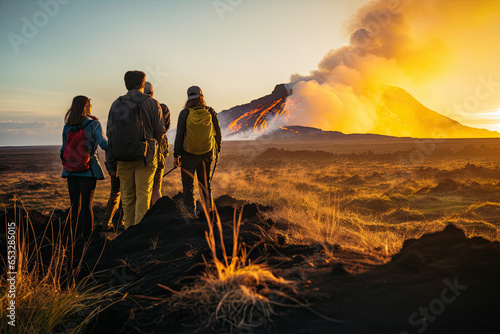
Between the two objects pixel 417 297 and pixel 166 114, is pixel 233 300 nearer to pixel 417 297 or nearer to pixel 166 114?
pixel 417 297

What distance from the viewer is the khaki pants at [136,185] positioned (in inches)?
167

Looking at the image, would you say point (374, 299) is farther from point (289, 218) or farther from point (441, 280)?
point (289, 218)

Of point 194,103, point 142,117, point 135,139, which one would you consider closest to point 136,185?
point 135,139

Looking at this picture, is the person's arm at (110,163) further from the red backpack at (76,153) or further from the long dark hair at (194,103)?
the long dark hair at (194,103)

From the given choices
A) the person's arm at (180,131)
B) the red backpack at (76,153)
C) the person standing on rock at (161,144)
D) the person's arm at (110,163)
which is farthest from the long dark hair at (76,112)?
the person's arm at (180,131)

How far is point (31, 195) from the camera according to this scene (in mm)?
12383

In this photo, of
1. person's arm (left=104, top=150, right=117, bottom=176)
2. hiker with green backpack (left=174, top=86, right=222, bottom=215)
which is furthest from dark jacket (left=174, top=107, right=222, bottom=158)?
person's arm (left=104, top=150, right=117, bottom=176)

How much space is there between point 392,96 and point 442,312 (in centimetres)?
20814

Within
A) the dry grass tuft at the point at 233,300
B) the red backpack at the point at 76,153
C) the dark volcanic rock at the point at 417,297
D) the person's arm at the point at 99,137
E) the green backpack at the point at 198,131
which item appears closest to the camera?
the dark volcanic rock at the point at 417,297

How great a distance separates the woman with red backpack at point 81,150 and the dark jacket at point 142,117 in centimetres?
19

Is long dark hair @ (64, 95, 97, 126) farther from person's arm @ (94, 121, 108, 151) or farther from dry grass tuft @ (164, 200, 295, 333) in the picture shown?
dry grass tuft @ (164, 200, 295, 333)

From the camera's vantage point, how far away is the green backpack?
184 inches

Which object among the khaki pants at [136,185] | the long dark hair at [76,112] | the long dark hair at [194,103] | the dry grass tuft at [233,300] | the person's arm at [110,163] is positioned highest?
the long dark hair at [194,103]

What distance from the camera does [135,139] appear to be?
4.02 metres
